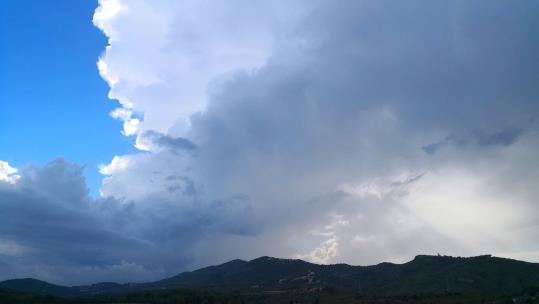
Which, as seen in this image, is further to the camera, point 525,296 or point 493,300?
point 493,300

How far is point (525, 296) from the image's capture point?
17325cm

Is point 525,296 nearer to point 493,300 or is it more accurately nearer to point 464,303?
point 493,300

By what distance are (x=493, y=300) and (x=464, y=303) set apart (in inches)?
508

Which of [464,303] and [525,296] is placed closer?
[525,296]

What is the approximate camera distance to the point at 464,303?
198000mm

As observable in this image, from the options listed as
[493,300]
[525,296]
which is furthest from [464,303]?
[525,296]

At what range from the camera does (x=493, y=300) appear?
18812 centimetres

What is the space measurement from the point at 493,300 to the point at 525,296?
54.5ft

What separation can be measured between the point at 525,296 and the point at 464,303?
29152 millimetres
